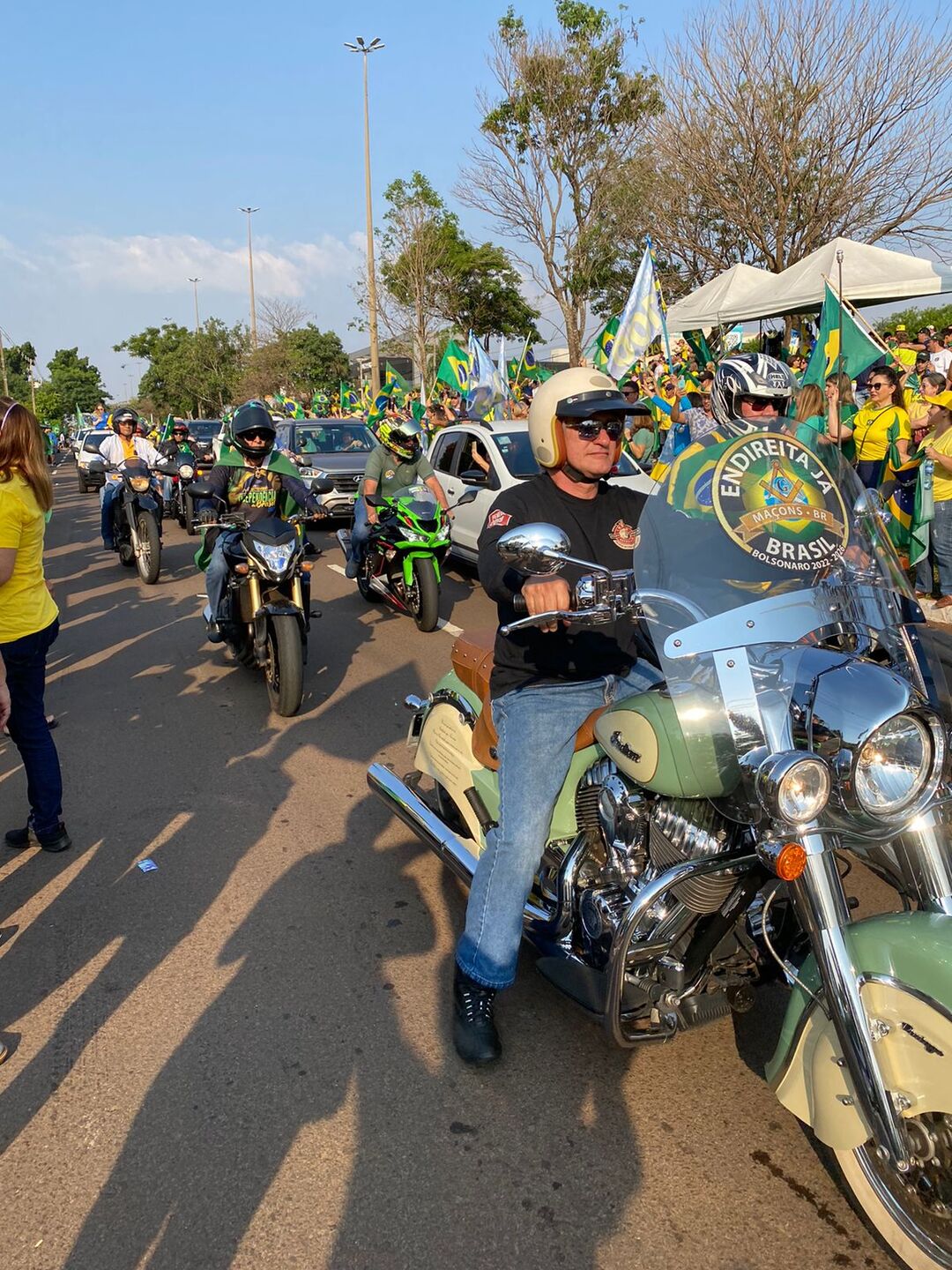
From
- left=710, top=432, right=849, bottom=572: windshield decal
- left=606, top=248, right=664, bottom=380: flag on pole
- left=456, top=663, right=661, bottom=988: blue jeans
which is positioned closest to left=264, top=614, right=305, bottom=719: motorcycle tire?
left=456, top=663, right=661, bottom=988: blue jeans

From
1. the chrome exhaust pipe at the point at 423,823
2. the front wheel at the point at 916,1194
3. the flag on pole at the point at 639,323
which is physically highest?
the flag on pole at the point at 639,323

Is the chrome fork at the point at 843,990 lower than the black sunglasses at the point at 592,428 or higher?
lower

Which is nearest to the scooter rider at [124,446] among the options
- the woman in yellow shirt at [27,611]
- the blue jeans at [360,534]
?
the blue jeans at [360,534]

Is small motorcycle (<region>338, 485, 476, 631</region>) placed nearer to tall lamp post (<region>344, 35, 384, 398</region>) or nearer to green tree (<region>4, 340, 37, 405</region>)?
tall lamp post (<region>344, 35, 384, 398</region>)

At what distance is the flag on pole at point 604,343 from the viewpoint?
15.3 metres

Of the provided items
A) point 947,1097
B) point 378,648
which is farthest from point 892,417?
point 947,1097

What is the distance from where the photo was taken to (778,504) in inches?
92.2

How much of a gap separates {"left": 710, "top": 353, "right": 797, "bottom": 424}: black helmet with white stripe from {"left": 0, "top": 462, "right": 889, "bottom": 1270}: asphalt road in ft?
7.60

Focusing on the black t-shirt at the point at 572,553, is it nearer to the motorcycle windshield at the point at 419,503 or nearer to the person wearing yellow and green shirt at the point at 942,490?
the motorcycle windshield at the point at 419,503

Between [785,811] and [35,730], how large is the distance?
11.5ft

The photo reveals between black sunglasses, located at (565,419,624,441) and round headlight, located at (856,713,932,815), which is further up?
black sunglasses, located at (565,419,624,441)

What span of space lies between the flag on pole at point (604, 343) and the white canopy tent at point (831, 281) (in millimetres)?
1369

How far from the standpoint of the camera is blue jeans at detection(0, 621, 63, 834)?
168 inches

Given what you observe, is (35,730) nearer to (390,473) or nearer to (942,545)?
(390,473)
